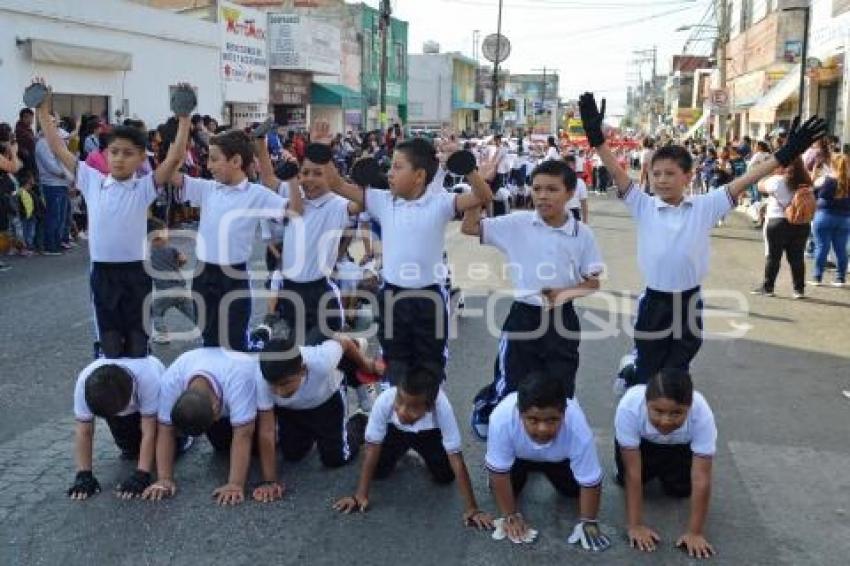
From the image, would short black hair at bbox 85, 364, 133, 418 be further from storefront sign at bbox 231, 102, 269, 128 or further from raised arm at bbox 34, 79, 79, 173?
storefront sign at bbox 231, 102, 269, 128

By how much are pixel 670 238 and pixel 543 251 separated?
0.76 m

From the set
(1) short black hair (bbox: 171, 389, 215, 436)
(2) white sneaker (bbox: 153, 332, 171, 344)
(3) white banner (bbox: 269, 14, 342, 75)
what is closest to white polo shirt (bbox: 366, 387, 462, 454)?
(1) short black hair (bbox: 171, 389, 215, 436)

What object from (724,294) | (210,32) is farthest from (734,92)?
(724,294)

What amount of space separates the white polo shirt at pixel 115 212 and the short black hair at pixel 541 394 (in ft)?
8.84

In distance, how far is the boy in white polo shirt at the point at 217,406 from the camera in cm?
443

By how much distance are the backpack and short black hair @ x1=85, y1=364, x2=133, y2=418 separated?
7538 millimetres

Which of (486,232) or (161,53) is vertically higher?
(161,53)

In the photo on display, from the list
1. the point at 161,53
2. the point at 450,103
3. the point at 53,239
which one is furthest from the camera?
the point at 450,103

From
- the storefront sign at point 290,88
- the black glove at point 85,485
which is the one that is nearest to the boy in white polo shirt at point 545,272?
the black glove at point 85,485

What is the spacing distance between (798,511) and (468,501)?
1657mm

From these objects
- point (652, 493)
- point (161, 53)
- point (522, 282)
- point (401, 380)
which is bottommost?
point (652, 493)

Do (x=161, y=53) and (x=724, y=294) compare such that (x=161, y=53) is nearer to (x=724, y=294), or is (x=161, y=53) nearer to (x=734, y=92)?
(x=724, y=294)

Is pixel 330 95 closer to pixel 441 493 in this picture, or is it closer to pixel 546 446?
pixel 441 493

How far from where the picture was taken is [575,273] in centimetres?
475
